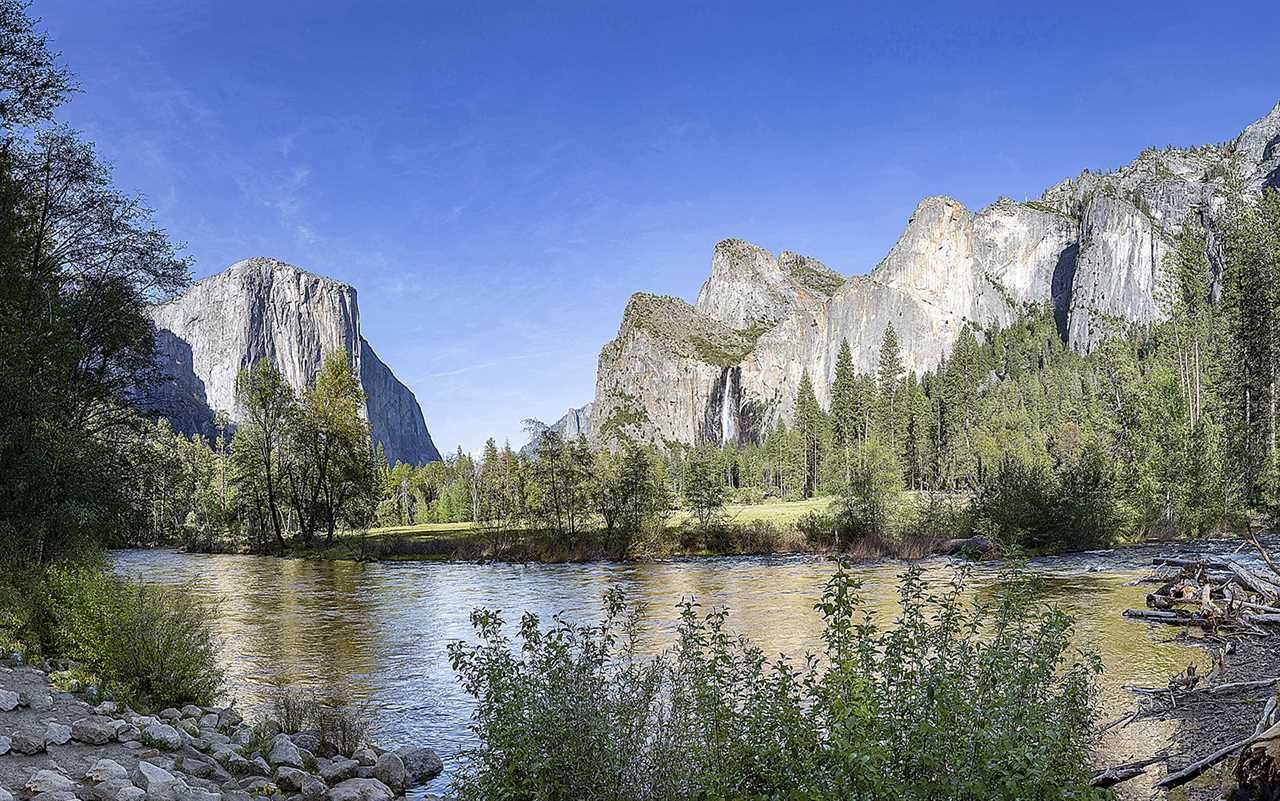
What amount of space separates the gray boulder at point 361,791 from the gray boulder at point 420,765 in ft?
2.73

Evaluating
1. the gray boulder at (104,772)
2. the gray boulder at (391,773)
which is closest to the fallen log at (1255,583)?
the gray boulder at (391,773)

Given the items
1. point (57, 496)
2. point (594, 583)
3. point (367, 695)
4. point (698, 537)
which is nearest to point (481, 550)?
point (698, 537)

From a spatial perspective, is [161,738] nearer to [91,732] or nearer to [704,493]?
[91,732]

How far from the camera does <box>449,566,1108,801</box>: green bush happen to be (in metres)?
4.79

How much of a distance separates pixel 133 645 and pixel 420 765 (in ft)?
16.4

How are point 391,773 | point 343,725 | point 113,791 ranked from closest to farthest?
point 113,791, point 391,773, point 343,725

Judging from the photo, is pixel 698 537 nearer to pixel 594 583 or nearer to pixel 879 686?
pixel 594 583

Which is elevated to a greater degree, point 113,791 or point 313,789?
point 113,791

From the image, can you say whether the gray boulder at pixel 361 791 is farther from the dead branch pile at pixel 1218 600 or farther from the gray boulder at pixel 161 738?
the dead branch pile at pixel 1218 600

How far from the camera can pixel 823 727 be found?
6141mm

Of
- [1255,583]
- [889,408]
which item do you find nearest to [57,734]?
[1255,583]

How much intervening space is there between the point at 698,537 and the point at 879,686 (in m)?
42.6

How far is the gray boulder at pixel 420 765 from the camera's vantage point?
9797 millimetres

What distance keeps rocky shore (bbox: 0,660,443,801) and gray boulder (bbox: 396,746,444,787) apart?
14 mm
